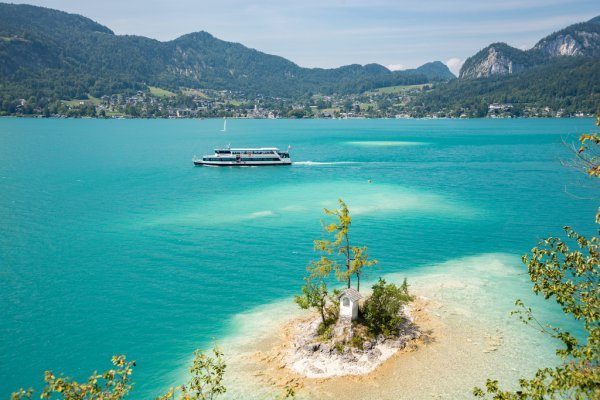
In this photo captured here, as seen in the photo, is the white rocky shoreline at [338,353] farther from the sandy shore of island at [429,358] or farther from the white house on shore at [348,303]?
the white house on shore at [348,303]

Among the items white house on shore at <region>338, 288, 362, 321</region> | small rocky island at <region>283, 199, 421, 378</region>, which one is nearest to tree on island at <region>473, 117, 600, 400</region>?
small rocky island at <region>283, 199, 421, 378</region>

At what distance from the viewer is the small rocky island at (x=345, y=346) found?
38.3m

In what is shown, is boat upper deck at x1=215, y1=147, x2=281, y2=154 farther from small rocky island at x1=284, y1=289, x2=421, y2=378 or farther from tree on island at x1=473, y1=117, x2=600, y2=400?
tree on island at x1=473, y1=117, x2=600, y2=400

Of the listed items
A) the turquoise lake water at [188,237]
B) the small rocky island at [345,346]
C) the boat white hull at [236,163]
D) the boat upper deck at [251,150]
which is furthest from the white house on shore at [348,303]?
the boat upper deck at [251,150]

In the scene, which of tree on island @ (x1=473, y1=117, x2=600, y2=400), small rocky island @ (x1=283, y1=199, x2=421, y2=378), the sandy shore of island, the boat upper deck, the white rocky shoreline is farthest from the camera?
the boat upper deck

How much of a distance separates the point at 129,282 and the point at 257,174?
299ft

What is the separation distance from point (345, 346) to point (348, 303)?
3.99 m

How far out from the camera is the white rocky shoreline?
3806cm

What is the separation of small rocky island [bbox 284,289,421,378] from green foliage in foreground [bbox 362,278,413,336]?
31 cm

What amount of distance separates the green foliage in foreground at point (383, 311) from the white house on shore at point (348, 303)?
1959mm

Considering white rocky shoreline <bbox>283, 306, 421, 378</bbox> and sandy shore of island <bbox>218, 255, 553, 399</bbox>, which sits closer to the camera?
sandy shore of island <bbox>218, 255, 553, 399</bbox>

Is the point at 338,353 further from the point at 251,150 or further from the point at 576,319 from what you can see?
the point at 251,150

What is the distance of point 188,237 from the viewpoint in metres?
74.6

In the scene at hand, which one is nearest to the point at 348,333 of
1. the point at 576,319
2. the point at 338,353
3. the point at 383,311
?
the point at 338,353
